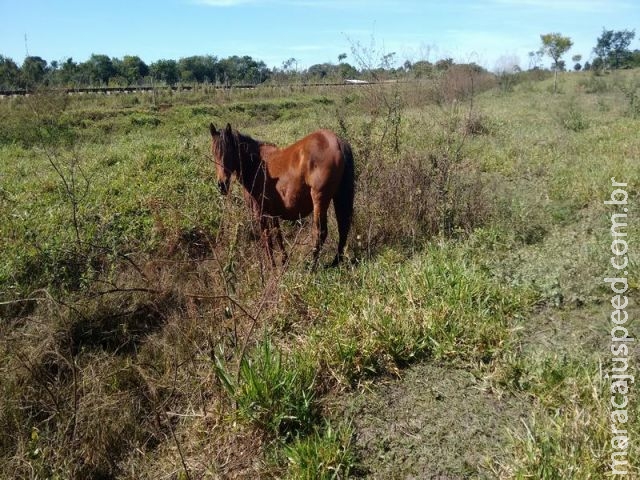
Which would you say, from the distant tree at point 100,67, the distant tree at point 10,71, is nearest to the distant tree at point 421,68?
the distant tree at point 10,71

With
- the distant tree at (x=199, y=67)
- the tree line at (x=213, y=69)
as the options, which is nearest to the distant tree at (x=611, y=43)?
the tree line at (x=213, y=69)

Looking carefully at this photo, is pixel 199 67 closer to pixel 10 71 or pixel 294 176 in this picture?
pixel 10 71

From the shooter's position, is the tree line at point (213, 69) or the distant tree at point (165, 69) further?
the distant tree at point (165, 69)

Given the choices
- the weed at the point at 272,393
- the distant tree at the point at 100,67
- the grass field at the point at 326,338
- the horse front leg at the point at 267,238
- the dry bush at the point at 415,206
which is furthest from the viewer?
the distant tree at the point at 100,67

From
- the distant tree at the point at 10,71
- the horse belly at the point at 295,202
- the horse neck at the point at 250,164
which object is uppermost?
the distant tree at the point at 10,71

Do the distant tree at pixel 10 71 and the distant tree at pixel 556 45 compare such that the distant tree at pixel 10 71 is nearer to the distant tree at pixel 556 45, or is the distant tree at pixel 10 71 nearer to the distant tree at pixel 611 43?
the distant tree at pixel 556 45

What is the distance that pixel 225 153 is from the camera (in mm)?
5086

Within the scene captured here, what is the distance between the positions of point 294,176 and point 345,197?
1.95 ft

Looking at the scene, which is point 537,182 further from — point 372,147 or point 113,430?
point 113,430

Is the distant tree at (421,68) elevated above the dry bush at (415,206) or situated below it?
above

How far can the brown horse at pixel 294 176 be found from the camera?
4.90 m

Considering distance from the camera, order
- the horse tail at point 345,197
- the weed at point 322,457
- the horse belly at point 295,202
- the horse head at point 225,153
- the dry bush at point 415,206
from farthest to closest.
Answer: the dry bush at point 415,206, the horse belly at point 295,202, the horse head at point 225,153, the horse tail at point 345,197, the weed at point 322,457

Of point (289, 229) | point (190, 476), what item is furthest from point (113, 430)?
point (289, 229)

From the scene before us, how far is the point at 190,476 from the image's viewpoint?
8.87 ft
